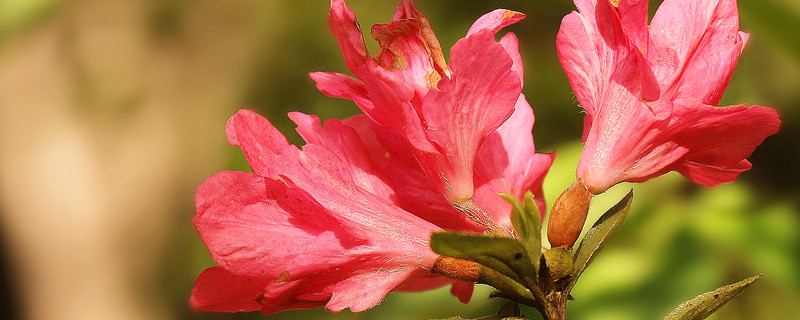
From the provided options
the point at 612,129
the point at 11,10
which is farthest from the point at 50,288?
the point at 612,129

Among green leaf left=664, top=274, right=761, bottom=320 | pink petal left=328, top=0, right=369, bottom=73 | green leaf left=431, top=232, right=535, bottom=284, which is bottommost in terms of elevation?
green leaf left=664, top=274, right=761, bottom=320

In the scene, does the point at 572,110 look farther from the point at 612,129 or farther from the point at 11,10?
the point at 11,10

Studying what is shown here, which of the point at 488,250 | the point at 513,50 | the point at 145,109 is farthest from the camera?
the point at 145,109

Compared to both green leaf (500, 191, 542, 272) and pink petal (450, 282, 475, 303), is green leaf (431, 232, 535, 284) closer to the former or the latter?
green leaf (500, 191, 542, 272)

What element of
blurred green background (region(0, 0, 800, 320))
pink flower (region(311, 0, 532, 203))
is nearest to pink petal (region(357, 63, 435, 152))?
pink flower (region(311, 0, 532, 203))

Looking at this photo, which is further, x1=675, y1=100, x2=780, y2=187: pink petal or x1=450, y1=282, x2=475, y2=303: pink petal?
x1=450, y1=282, x2=475, y2=303: pink petal

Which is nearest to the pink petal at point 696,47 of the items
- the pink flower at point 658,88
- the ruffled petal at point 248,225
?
the pink flower at point 658,88

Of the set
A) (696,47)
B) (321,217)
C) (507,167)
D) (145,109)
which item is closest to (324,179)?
(321,217)

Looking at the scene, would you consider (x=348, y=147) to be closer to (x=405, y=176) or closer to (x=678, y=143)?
(x=405, y=176)
